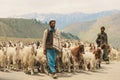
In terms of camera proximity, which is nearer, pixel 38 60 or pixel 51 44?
pixel 51 44

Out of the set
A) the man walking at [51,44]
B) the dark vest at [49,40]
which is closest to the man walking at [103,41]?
the man walking at [51,44]

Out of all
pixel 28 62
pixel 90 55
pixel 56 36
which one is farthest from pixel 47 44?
pixel 90 55

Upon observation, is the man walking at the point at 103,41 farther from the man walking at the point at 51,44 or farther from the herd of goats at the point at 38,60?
→ the man walking at the point at 51,44

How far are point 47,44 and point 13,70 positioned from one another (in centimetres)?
318

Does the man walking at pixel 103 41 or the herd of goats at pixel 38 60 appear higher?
the man walking at pixel 103 41

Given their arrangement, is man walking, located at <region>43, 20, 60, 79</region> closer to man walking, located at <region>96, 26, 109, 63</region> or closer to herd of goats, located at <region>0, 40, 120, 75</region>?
herd of goats, located at <region>0, 40, 120, 75</region>

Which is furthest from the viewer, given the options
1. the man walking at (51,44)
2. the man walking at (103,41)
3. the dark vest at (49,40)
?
the man walking at (103,41)

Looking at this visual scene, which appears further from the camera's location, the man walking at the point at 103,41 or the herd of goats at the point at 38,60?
the man walking at the point at 103,41

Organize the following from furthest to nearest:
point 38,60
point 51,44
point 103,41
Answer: point 103,41
point 38,60
point 51,44

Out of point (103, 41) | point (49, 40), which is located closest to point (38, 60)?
point (49, 40)

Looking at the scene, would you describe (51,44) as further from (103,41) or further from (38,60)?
(103,41)

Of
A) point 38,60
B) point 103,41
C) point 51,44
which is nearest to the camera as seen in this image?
point 51,44

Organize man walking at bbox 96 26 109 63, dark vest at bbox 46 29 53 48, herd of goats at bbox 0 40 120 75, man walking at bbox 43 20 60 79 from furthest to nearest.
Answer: man walking at bbox 96 26 109 63
herd of goats at bbox 0 40 120 75
dark vest at bbox 46 29 53 48
man walking at bbox 43 20 60 79

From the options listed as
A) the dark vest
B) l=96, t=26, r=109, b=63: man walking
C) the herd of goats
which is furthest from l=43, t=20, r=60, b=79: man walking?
l=96, t=26, r=109, b=63: man walking
